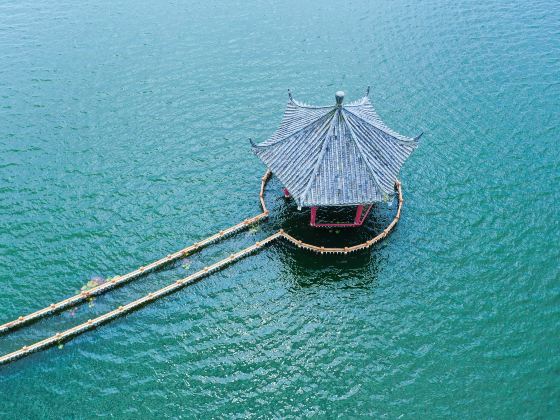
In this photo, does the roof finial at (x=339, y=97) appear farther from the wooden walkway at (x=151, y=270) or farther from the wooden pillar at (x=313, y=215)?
the wooden walkway at (x=151, y=270)

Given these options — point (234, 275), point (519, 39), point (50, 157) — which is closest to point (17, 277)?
point (50, 157)

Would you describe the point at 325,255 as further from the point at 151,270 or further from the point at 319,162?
the point at 151,270

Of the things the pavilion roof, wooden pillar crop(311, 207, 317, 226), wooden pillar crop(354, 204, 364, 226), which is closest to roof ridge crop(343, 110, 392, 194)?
the pavilion roof

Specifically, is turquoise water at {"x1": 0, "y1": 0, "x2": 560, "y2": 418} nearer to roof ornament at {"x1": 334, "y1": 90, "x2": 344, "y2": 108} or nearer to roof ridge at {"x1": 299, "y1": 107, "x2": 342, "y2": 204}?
roof ridge at {"x1": 299, "y1": 107, "x2": 342, "y2": 204}

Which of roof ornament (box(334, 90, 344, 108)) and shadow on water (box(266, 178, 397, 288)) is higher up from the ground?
roof ornament (box(334, 90, 344, 108))

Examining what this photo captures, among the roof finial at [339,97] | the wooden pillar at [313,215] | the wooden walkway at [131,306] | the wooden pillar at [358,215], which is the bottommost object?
the wooden walkway at [131,306]

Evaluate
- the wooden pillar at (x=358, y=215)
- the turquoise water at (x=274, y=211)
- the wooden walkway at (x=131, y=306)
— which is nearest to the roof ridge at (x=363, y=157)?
the wooden pillar at (x=358, y=215)

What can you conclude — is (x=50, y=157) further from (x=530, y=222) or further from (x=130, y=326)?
(x=530, y=222)
